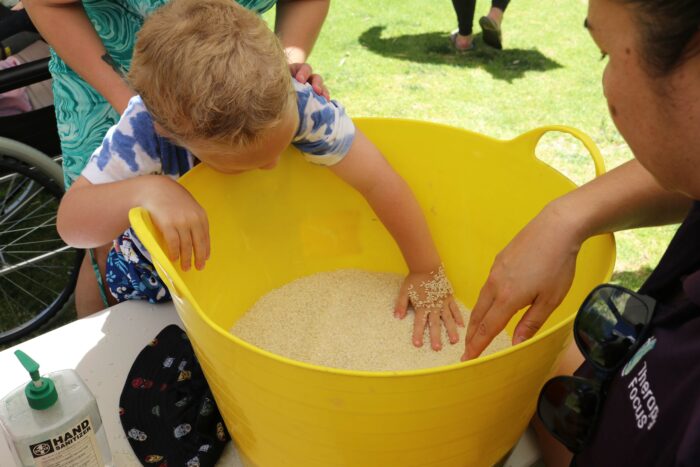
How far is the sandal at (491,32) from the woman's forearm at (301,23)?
2.35 metres

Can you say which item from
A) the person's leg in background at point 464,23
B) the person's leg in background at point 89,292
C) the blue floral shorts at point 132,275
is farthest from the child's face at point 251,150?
the person's leg in background at point 464,23

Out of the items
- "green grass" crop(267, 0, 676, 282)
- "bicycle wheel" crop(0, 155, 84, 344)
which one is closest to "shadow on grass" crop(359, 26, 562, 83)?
"green grass" crop(267, 0, 676, 282)

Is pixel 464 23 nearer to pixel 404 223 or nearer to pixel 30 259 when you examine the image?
pixel 30 259

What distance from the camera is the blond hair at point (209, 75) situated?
0.81m

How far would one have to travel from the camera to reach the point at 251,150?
86 centimetres

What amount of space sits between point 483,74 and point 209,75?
2660 mm

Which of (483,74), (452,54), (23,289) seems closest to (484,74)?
(483,74)

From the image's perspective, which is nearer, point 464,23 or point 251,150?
point 251,150

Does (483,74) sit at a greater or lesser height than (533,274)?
lesser

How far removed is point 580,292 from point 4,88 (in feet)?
4.42

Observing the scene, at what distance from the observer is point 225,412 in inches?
29.9

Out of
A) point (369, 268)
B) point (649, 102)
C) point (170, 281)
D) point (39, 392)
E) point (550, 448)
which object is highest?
point (649, 102)

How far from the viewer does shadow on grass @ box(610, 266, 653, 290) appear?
1.96 metres

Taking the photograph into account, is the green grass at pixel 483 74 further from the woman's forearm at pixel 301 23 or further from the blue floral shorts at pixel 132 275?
the blue floral shorts at pixel 132 275
